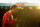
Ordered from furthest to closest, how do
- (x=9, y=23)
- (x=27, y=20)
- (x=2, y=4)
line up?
(x=2, y=4), (x=9, y=23), (x=27, y=20)

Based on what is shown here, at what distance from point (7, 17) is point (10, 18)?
0.11ft

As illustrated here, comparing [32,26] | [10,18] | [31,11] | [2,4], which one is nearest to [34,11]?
[31,11]

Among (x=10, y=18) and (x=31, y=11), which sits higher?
(x=31, y=11)

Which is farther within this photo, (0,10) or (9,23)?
(0,10)

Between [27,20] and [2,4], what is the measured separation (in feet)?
2.55

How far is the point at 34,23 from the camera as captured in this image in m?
0.65

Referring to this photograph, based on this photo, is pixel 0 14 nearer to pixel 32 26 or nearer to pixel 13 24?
pixel 13 24

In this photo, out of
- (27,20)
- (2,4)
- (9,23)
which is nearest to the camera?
(27,20)

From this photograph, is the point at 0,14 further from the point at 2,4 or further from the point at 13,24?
the point at 13,24

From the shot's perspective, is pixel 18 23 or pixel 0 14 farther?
pixel 0 14

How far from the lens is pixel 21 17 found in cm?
66

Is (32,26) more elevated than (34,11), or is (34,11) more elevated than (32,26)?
(34,11)

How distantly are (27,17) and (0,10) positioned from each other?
31.4 inches

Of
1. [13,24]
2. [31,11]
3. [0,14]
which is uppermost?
[31,11]
